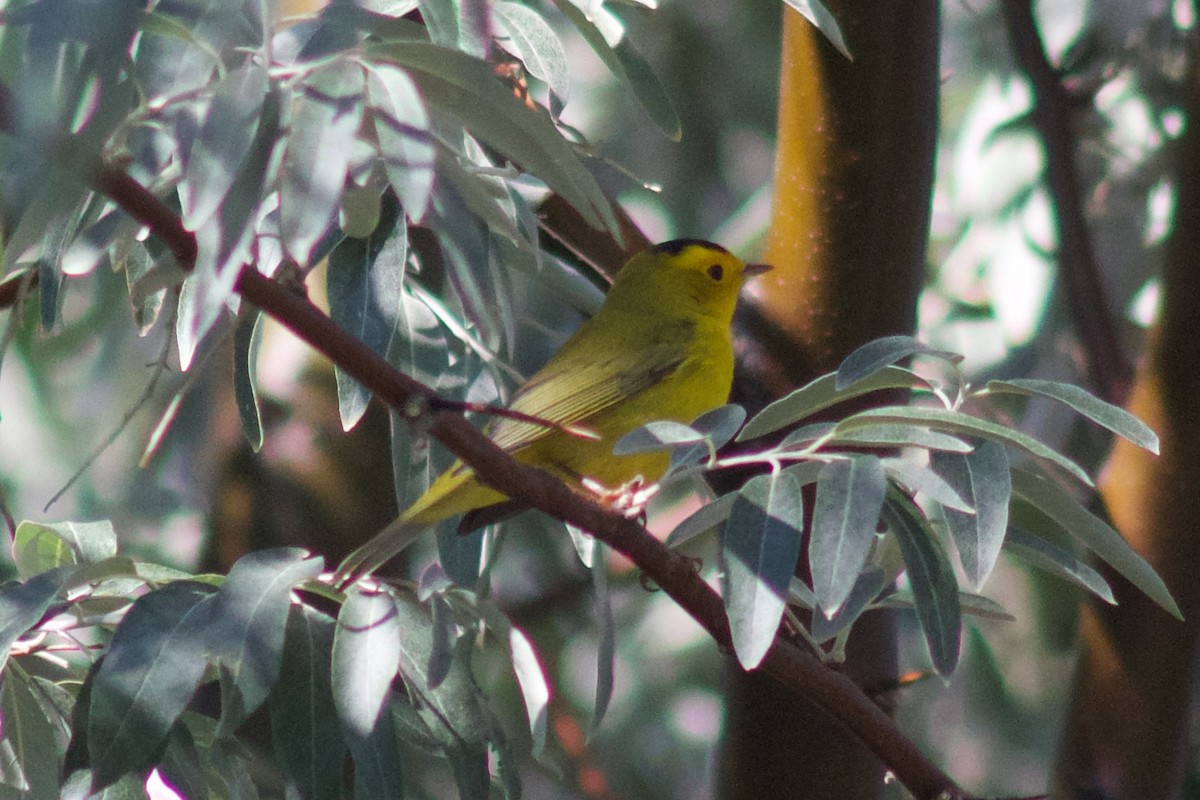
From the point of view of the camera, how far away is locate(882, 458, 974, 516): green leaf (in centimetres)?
132

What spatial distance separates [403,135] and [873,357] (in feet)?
2.03

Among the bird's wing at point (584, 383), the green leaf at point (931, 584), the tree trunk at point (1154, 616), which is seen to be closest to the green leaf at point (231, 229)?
the green leaf at point (931, 584)

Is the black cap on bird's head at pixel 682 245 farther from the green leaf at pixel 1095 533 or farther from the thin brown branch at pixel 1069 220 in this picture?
the green leaf at pixel 1095 533

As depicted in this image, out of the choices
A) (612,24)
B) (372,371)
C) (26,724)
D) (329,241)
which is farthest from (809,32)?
(26,724)

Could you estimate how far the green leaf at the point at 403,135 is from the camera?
1.14m

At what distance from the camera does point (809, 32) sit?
2.35 m

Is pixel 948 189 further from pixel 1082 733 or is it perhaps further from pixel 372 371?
pixel 372 371

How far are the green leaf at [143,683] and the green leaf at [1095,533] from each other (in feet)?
2.99

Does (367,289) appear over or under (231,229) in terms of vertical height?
under

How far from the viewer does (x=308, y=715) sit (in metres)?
1.58

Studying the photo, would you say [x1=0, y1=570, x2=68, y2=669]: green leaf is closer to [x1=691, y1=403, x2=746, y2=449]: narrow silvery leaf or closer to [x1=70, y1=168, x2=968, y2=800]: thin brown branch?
[x1=70, y1=168, x2=968, y2=800]: thin brown branch

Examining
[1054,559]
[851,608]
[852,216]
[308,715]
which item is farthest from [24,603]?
[852,216]

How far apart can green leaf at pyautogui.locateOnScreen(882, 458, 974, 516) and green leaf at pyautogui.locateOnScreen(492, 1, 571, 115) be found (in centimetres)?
69

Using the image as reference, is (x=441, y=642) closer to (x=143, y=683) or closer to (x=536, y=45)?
(x=143, y=683)
